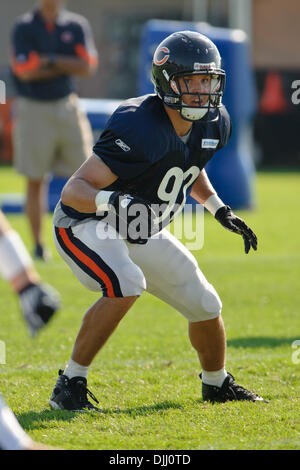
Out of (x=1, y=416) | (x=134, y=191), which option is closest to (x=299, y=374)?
(x=134, y=191)

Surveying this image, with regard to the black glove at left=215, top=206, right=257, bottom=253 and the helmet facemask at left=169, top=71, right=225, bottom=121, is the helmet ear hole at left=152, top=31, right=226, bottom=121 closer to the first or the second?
the helmet facemask at left=169, top=71, right=225, bottom=121

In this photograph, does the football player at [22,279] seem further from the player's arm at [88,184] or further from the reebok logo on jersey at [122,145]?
the reebok logo on jersey at [122,145]

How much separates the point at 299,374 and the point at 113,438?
1188 millimetres

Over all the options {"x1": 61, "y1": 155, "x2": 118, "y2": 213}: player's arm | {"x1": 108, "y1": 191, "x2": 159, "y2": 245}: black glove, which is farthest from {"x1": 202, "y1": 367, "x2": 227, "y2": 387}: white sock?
{"x1": 61, "y1": 155, "x2": 118, "y2": 213}: player's arm

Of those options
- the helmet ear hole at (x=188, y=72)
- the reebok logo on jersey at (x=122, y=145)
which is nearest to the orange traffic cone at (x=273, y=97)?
the helmet ear hole at (x=188, y=72)

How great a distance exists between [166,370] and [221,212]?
32.3 inches

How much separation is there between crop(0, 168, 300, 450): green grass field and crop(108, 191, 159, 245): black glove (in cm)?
68

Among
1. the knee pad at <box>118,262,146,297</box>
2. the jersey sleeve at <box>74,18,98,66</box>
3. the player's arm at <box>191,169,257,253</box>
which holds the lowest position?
the knee pad at <box>118,262,146,297</box>

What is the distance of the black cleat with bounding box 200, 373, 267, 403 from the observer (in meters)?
3.52

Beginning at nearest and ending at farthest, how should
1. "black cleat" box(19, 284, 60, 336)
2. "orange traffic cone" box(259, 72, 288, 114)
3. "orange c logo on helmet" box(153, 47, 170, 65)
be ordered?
"black cleat" box(19, 284, 60, 336) < "orange c logo on helmet" box(153, 47, 170, 65) < "orange traffic cone" box(259, 72, 288, 114)

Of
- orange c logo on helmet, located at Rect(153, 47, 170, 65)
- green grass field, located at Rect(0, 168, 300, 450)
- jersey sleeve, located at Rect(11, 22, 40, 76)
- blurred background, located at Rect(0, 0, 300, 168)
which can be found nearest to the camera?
green grass field, located at Rect(0, 168, 300, 450)

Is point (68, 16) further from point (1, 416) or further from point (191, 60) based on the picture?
point (1, 416)

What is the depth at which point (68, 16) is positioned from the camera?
7117mm

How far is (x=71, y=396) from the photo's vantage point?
3.38 metres
